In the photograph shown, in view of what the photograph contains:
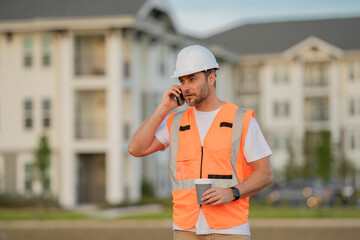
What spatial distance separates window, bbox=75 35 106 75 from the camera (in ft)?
117

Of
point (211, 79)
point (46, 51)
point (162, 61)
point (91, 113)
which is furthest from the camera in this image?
point (162, 61)

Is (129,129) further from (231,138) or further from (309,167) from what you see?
(231,138)

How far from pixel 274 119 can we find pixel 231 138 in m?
50.4

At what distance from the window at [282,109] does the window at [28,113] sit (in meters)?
23.6

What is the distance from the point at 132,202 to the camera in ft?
109

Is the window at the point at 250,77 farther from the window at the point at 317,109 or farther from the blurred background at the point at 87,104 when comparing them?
the blurred background at the point at 87,104

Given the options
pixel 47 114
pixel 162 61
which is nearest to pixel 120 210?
pixel 47 114

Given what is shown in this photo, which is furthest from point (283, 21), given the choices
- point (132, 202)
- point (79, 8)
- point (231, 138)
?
point (231, 138)

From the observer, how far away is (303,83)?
5397cm

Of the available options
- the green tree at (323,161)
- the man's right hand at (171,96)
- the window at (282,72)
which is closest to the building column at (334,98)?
the window at (282,72)

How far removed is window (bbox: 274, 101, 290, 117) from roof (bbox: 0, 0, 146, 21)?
21057mm

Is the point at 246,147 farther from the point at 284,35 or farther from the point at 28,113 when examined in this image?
the point at 284,35

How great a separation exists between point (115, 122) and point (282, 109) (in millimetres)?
22768

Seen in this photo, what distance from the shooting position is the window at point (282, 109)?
55.0 m
